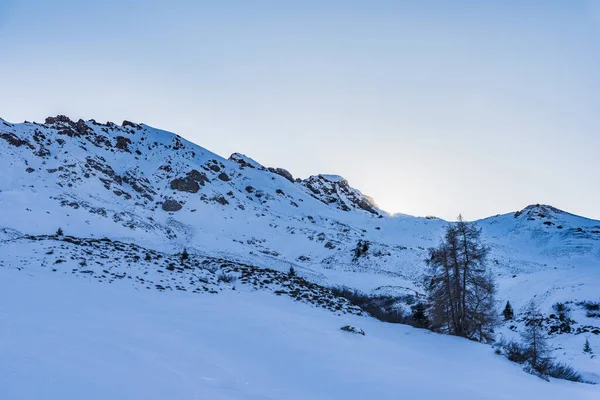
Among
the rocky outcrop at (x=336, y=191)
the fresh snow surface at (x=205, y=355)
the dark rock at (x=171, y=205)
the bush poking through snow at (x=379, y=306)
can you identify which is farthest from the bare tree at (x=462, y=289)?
the rocky outcrop at (x=336, y=191)

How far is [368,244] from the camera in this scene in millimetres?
57344

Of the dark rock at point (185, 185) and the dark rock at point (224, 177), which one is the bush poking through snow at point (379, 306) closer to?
the dark rock at point (185, 185)

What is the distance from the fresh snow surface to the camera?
20.7 feet

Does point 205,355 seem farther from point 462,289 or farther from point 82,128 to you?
point 82,128

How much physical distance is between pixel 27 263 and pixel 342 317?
1560 cm

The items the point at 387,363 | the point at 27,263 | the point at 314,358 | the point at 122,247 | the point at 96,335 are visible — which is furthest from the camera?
the point at 122,247

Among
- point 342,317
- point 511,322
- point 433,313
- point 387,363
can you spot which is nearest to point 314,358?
point 387,363

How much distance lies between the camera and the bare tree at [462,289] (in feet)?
62.2

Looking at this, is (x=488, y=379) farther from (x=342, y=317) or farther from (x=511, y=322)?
(x=511, y=322)

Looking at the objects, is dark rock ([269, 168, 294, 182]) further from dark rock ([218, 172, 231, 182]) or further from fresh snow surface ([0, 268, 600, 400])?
fresh snow surface ([0, 268, 600, 400])

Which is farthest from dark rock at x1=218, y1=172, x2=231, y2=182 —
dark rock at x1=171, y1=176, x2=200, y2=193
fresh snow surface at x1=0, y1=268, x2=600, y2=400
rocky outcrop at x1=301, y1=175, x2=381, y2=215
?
fresh snow surface at x1=0, y1=268, x2=600, y2=400

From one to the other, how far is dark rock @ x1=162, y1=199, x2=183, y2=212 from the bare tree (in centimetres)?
5068

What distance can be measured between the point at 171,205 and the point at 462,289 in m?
52.9

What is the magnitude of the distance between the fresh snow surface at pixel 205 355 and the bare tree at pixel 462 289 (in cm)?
175
